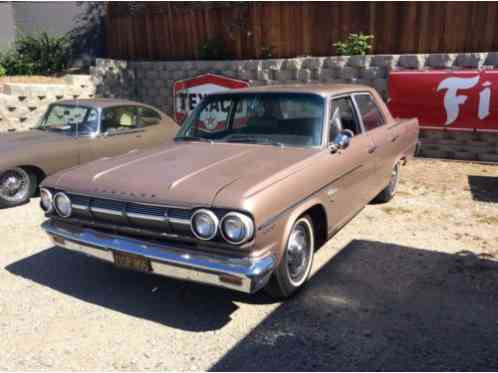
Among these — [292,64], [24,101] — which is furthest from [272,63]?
[24,101]

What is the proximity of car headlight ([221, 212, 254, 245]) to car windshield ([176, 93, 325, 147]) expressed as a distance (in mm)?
1352

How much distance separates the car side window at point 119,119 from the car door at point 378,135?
385 cm

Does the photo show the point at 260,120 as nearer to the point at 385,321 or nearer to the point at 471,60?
the point at 385,321

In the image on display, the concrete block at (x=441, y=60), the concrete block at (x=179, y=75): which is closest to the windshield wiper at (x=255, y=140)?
the concrete block at (x=441, y=60)

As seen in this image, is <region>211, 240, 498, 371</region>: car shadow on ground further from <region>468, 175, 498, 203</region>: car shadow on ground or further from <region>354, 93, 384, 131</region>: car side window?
<region>468, 175, 498, 203</region>: car shadow on ground

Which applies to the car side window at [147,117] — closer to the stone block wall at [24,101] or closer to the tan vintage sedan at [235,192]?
the tan vintage sedan at [235,192]

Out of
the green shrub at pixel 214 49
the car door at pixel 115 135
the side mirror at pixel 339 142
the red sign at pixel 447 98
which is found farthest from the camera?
the green shrub at pixel 214 49

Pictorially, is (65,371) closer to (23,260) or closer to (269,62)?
(23,260)

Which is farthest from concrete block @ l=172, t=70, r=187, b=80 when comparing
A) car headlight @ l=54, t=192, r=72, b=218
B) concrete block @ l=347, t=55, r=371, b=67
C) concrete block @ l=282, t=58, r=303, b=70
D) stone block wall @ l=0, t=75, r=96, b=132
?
car headlight @ l=54, t=192, r=72, b=218

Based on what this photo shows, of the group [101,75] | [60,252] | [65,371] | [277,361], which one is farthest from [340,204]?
[101,75]

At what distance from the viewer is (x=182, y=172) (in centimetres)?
358

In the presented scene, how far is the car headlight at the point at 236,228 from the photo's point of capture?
119 inches

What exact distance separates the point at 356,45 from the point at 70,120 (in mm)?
5396

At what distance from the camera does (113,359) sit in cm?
301
